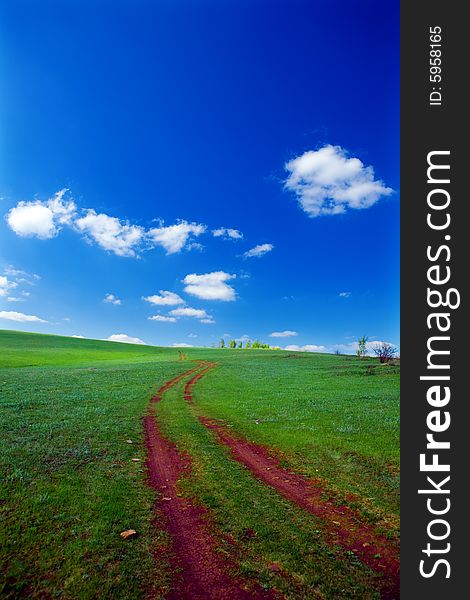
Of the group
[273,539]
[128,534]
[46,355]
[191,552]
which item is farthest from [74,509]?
[46,355]

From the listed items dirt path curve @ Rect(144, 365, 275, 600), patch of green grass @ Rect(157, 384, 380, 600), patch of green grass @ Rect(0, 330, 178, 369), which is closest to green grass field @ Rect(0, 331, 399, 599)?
patch of green grass @ Rect(157, 384, 380, 600)

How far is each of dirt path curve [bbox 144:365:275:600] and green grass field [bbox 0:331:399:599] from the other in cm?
30

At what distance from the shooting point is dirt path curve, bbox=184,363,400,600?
23.2 feet

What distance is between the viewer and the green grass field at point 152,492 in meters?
6.54

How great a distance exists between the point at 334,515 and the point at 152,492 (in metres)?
5.12

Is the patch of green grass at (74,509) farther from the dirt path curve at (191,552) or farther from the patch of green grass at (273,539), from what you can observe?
the patch of green grass at (273,539)

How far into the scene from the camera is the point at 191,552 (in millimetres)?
7258

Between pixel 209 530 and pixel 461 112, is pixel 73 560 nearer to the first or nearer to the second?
pixel 209 530

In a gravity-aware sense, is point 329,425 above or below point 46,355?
below

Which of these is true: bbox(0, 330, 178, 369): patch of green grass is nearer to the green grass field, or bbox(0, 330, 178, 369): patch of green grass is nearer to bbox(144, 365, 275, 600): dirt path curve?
the green grass field

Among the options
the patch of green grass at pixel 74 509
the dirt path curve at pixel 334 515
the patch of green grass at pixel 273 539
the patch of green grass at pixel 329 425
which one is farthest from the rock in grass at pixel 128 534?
the patch of green grass at pixel 329 425

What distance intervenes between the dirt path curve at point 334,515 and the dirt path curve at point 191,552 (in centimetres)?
243

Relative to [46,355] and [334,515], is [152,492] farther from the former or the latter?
[46,355]

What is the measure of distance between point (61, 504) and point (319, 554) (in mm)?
6532
